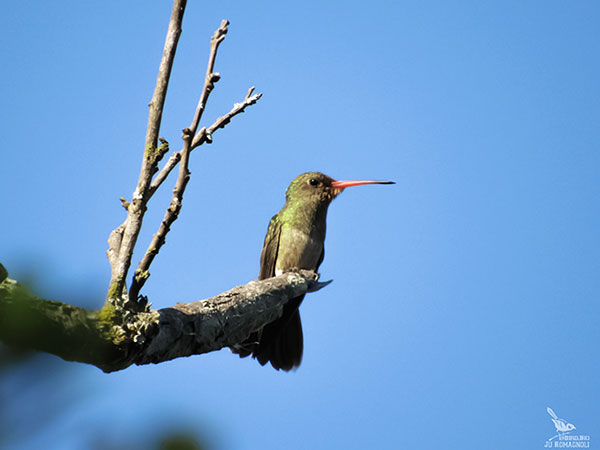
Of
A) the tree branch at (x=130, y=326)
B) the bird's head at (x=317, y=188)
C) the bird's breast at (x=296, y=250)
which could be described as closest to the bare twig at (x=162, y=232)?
the tree branch at (x=130, y=326)

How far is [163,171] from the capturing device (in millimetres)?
2994

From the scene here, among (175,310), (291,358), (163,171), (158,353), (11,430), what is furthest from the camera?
(291,358)

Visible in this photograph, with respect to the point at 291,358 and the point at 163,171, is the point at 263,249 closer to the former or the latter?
the point at 291,358

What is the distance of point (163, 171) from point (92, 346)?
43.8 inches

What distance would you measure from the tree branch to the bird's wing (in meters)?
3.84

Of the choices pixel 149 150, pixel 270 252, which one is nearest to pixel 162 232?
pixel 149 150

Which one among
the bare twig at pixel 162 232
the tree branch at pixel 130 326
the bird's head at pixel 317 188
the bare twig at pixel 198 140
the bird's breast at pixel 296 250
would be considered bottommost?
the tree branch at pixel 130 326

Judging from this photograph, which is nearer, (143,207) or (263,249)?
(143,207)

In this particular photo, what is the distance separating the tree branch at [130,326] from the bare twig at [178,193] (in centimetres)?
16

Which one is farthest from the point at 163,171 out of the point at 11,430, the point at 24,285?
the point at 11,430

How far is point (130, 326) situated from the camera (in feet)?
7.54

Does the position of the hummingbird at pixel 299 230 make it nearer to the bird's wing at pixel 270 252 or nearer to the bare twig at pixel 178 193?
the bird's wing at pixel 270 252

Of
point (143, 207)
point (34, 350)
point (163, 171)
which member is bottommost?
point (34, 350)

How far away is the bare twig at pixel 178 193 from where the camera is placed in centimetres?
261
